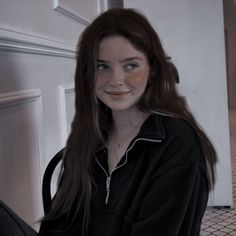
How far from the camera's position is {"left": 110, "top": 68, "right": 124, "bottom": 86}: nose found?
0.76 m

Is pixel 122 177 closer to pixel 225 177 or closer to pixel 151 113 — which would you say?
pixel 151 113

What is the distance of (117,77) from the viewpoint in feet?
2.48

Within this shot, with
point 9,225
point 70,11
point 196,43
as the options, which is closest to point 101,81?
point 9,225

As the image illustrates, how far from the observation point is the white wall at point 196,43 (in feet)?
7.32

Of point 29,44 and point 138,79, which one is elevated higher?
point 29,44

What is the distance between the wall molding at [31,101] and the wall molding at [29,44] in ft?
0.36

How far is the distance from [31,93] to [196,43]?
4.92 ft

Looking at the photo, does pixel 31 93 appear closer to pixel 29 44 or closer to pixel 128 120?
pixel 29 44

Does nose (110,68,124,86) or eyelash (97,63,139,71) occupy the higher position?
eyelash (97,63,139,71)

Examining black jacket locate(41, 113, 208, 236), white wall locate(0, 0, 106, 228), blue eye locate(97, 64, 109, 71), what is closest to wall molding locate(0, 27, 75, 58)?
white wall locate(0, 0, 106, 228)

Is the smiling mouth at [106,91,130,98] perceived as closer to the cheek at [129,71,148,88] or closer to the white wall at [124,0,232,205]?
the cheek at [129,71,148,88]

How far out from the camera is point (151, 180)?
2.34ft

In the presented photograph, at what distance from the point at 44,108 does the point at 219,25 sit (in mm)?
1488

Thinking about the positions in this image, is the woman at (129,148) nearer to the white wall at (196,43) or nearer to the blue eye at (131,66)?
the blue eye at (131,66)
